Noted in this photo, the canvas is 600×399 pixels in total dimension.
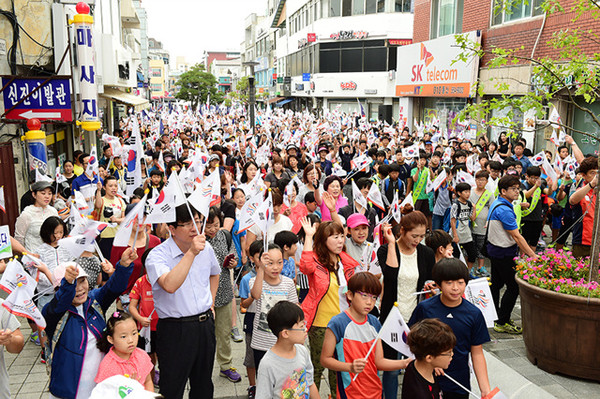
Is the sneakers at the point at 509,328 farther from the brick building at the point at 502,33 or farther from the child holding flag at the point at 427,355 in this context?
the brick building at the point at 502,33

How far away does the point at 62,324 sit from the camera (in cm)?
386

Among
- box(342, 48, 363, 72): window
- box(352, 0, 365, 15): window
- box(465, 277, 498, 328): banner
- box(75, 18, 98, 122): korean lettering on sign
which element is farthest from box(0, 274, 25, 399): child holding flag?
box(352, 0, 365, 15): window

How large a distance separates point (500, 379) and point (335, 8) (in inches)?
1558

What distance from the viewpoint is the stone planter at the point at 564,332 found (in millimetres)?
5215

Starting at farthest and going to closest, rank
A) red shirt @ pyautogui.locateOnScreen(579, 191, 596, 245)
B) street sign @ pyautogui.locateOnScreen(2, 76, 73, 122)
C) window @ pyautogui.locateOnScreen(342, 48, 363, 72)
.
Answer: window @ pyautogui.locateOnScreen(342, 48, 363, 72) < street sign @ pyautogui.locateOnScreen(2, 76, 73, 122) < red shirt @ pyautogui.locateOnScreen(579, 191, 596, 245)

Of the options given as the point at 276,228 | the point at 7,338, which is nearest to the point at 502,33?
the point at 276,228

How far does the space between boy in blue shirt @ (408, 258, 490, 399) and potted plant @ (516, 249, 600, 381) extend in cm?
182

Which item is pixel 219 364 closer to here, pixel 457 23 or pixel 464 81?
pixel 464 81

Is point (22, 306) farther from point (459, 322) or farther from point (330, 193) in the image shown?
point (330, 193)

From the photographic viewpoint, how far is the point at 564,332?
17.6ft

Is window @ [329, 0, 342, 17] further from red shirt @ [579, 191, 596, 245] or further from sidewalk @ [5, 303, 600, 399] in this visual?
sidewalk @ [5, 303, 600, 399]

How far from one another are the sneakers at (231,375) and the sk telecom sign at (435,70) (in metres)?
16.2

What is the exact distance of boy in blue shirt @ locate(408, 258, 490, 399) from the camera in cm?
395

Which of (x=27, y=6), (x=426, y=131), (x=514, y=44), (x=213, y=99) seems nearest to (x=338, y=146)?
(x=426, y=131)
